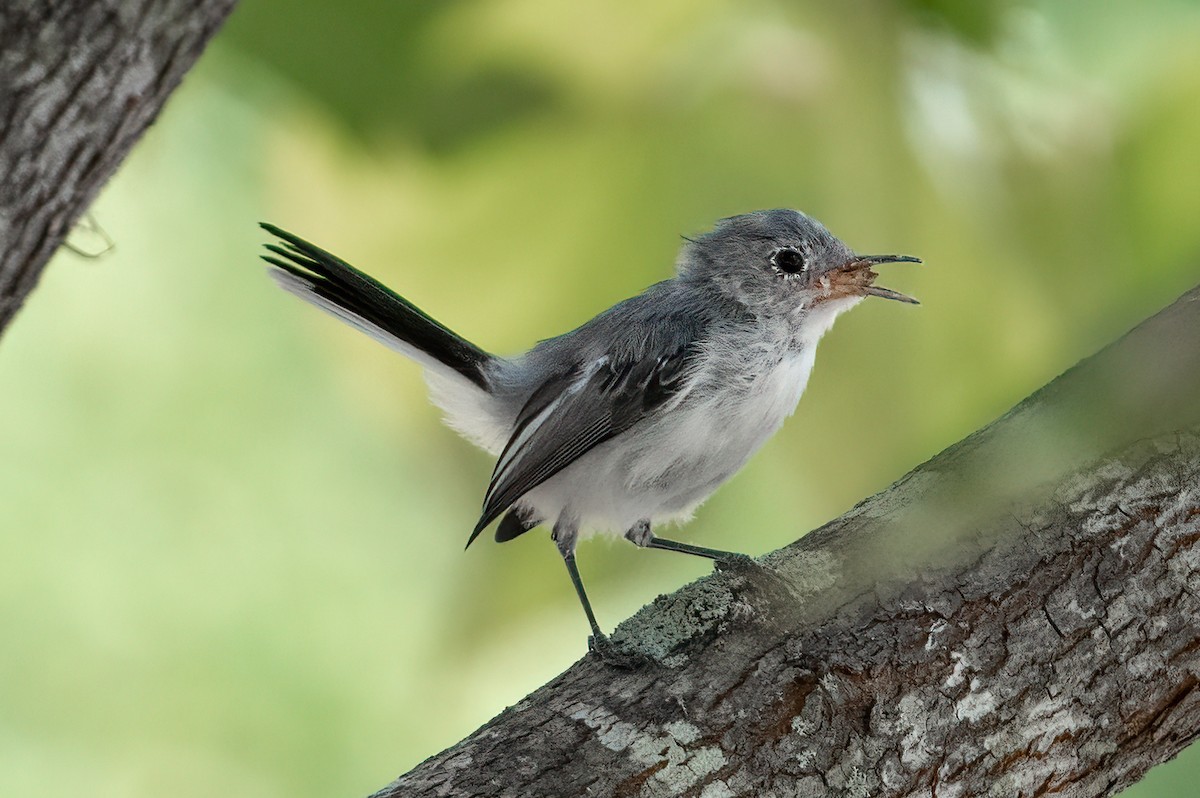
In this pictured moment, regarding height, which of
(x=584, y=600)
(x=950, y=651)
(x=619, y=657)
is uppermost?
(x=584, y=600)

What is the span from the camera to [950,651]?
4.75 ft

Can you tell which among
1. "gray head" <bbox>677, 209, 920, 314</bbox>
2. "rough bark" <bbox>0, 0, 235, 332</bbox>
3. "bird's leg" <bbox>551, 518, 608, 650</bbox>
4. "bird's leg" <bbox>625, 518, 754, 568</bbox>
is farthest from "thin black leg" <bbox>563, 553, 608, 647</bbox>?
"rough bark" <bbox>0, 0, 235, 332</bbox>

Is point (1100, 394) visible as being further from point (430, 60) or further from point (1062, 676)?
point (430, 60)

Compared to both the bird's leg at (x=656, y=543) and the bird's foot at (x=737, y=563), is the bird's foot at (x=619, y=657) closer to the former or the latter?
the bird's foot at (x=737, y=563)

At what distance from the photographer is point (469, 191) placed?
2.34 meters

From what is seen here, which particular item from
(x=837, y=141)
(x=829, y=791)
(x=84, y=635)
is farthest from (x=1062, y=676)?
(x=84, y=635)

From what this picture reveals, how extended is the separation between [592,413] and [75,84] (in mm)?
1110

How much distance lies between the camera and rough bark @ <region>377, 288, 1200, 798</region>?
1.38 meters

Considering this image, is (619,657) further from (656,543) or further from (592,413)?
(656,543)

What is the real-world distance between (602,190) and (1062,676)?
1.29 meters

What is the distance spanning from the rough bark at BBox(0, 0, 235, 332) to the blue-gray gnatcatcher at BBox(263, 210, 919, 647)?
85 cm

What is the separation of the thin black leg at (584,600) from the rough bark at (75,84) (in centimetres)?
88

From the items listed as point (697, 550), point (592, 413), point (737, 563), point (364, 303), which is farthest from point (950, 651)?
point (364, 303)

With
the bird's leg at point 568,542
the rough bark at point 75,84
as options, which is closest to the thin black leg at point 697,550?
the bird's leg at point 568,542
